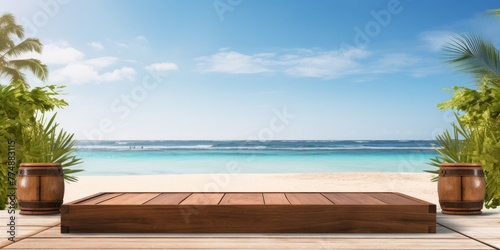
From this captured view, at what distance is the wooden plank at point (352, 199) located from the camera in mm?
4594

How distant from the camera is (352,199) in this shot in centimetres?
489

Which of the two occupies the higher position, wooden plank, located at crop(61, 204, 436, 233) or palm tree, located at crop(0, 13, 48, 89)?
palm tree, located at crop(0, 13, 48, 89)

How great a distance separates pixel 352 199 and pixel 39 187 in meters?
3.14

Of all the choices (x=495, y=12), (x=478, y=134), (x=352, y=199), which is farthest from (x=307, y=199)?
(x=495, y=12)

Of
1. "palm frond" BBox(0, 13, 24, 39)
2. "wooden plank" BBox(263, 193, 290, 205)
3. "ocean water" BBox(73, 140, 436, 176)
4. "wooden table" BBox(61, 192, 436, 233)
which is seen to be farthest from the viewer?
"ocean water" BBox(73, 140, 436, 176)

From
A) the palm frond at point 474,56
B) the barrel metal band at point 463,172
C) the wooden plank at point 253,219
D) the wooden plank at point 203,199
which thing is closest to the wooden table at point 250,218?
the wooden plank at point 253,219

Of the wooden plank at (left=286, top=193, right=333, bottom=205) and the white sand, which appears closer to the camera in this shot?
the wooden plank at (left=286, top=193, right=333, bottom=205)

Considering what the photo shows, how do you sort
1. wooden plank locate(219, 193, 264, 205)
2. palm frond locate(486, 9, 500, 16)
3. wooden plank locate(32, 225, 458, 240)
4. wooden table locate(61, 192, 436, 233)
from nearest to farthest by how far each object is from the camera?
wooden plank locate(32, 225, 458, 240), wooden table locate(61, 192, 436, 233), wooden plank locate(219, 193, 264, 205), palm frond locate(486, 9, 500, 16)

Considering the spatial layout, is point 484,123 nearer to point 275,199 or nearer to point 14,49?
point 275,199

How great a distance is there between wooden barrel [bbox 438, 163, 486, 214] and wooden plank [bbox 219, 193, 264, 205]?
76.1 inches

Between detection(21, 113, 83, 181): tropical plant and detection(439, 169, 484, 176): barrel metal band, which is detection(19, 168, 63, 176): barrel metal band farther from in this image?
detection(439, 169, 484, 176): barrel metal band

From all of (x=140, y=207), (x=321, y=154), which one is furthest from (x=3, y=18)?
(x=140, y=207)

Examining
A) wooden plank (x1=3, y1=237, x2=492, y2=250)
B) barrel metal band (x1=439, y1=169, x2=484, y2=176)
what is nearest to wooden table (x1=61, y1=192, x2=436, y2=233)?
wooden plank (x1=3, y1=237, x2=492, y2=250)

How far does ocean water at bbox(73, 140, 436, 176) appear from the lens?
33.1 metres
